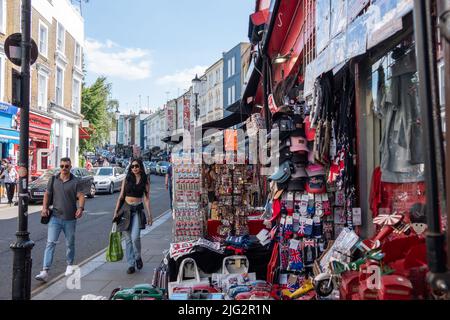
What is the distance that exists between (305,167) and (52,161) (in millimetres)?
25668

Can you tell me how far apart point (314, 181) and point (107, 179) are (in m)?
19.7

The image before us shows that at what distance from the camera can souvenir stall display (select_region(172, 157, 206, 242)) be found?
22.9ft

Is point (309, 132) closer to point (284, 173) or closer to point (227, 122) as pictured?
point (284, 173)

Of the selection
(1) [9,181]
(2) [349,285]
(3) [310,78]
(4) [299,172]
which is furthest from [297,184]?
(1) [9,181]

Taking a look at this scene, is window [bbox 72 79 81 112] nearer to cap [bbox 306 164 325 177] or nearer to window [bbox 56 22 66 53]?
window [bbox 56 22 66 53]

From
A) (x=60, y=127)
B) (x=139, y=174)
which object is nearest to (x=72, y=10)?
(x=60, y=127)

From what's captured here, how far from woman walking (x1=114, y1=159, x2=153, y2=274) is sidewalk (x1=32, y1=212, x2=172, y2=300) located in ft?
0.89

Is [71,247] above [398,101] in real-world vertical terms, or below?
below

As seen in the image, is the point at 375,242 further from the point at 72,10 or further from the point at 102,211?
the point at 72,10

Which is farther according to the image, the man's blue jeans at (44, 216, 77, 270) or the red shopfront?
the red shopfront

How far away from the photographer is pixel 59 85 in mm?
28594

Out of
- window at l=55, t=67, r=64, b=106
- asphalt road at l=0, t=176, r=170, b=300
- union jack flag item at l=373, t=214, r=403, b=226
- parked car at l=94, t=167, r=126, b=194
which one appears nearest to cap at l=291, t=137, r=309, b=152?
union jack flag item at l=373, t=214, r=403, b=226

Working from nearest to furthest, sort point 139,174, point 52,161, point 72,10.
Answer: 1. point 139,174
2. point 52,161
3. point 72,10

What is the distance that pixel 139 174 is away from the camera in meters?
7.34
